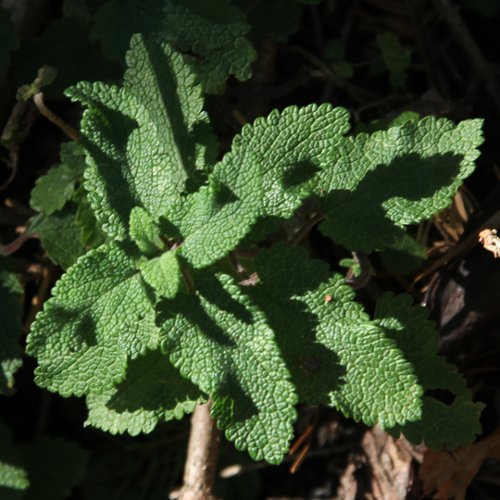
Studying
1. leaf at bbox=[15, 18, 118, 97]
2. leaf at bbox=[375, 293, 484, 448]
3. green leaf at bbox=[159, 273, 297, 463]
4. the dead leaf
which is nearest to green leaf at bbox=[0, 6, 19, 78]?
leaf at bbox=[15, 18, 118, 97]

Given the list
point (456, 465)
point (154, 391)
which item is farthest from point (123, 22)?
point (456, 465)

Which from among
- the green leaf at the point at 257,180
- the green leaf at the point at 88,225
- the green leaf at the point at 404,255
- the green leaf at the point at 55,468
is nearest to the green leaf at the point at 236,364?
the green leaf at the point at 257,180

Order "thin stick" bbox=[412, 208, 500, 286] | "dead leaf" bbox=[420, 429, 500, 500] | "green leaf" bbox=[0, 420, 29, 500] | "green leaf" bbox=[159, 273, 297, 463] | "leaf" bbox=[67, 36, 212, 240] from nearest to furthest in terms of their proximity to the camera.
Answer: "green leaf" bbox=[159, 273, 297, 463], "leaf" bbox=[67, 36, 212, 240], "thin stick" bbox=[412, 208, 500, 286], "dead leaf" bbox=[420, 429, 500, 500], "green leaf" bbox=[0, 420, 29, 500]

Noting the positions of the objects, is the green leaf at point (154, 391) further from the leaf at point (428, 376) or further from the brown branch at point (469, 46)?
the brown branch at point (469, 46)

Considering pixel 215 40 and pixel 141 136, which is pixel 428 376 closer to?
pixel 141 136

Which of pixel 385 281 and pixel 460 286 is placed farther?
pixel 385 281

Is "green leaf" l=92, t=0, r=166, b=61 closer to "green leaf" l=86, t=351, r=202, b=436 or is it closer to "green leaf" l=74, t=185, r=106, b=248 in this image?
"green leaf" l=74, t=185, r=106, b=248

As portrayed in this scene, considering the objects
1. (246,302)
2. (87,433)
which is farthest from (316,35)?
(87,433)

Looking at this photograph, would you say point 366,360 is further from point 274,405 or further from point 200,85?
point 200,85
